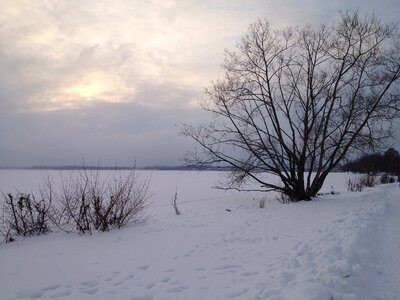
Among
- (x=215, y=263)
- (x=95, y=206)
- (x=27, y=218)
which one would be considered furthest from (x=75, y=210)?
(x=215, y=263)

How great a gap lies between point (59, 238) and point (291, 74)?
45.7 feet

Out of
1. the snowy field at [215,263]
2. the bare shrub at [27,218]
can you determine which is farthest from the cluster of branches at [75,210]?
the snowy field at [215,263]

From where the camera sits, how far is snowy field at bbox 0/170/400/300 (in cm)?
466

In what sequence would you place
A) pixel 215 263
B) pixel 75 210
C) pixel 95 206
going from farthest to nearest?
pixel 75 210, pixel 95 206, pixel 215 263

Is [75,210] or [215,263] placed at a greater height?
[75,210]

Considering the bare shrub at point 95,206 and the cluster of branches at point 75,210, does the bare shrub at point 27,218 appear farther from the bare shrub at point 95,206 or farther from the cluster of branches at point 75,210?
the bare shrub at point 95,206

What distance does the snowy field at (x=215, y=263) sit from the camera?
466cm

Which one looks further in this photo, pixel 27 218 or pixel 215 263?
pixel 27 218

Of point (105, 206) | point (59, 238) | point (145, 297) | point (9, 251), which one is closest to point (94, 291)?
point (145, 297)

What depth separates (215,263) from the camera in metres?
6.11

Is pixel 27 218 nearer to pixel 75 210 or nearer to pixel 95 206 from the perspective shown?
pixel 75 210

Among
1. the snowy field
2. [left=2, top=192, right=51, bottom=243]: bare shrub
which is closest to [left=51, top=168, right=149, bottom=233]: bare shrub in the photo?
[left=2, top=192, right=51, bottom=243]: bare shrub

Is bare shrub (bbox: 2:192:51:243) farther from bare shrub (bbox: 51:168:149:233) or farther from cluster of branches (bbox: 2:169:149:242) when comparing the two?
bare shrub (bbox: 51:168:149:233)

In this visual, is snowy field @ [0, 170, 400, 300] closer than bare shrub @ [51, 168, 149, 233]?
Yes
